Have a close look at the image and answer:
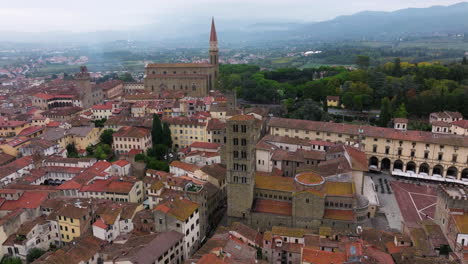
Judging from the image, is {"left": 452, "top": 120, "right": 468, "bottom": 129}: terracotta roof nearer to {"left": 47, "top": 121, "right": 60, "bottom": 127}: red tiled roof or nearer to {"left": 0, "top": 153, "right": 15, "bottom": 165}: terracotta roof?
{"left": 47, "top": 121, "right": 60, "bottom": 127}: red tiled roof

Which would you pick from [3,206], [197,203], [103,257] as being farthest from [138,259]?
[3,206]

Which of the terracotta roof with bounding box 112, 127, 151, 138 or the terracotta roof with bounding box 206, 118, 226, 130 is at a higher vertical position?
the terracotta roof with bounding box 206, 118, 226, 130

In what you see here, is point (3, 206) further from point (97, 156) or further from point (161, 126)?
point (161, 126)

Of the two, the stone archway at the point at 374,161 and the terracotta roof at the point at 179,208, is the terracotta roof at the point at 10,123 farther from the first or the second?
the stone archway at the point at 374,161

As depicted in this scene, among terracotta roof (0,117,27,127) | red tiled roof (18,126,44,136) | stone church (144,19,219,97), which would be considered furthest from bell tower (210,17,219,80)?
terracotta roof (0,117,27,127)

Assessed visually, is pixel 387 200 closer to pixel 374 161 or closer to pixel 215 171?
pixel 374 161

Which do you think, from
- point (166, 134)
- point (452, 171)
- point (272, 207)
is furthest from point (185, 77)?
point (452, 171)
